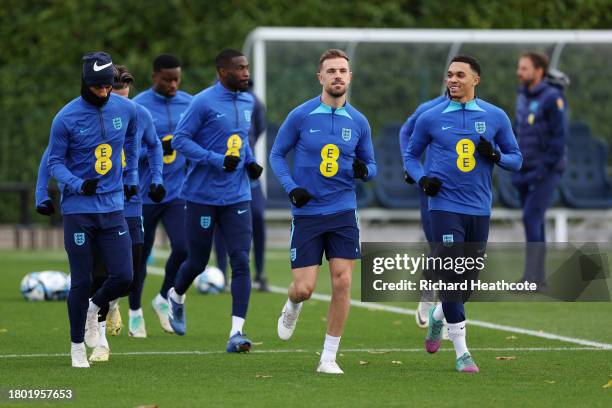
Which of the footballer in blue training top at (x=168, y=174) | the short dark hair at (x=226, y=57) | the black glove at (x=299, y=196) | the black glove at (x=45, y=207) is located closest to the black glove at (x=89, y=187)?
the black glove at (x=45, y=207)

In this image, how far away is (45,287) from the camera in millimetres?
16438

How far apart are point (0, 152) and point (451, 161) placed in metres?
18.5

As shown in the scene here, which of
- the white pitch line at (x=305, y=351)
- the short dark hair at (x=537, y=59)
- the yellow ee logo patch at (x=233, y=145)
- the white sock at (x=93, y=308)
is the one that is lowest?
the white pitch line at (x=305, y=351)

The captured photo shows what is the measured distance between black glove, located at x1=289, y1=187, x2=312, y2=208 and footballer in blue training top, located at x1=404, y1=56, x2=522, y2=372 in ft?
2.69

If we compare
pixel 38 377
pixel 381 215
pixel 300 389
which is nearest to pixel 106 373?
pixel 38 377

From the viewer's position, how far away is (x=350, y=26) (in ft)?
98.2

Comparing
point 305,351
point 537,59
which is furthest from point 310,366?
point 537,59

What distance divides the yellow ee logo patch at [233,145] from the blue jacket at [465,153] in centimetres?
189

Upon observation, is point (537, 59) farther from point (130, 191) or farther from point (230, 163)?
point (130, 191)

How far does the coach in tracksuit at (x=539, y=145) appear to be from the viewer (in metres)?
17.2

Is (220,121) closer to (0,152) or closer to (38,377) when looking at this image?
(38,377)

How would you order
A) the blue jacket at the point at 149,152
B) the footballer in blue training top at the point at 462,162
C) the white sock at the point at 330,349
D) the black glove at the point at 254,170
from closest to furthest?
the white sock at the point at 330,349, the footballer in blue training top at the point at 462,162, the blue jacket at the point at 149,152, the black glove at the point at 254,170

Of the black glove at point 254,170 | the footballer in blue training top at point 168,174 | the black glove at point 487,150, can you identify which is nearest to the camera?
the black glove at point 487,150

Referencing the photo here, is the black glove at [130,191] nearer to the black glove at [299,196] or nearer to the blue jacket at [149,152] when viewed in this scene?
the blue jacket at [149,152]
